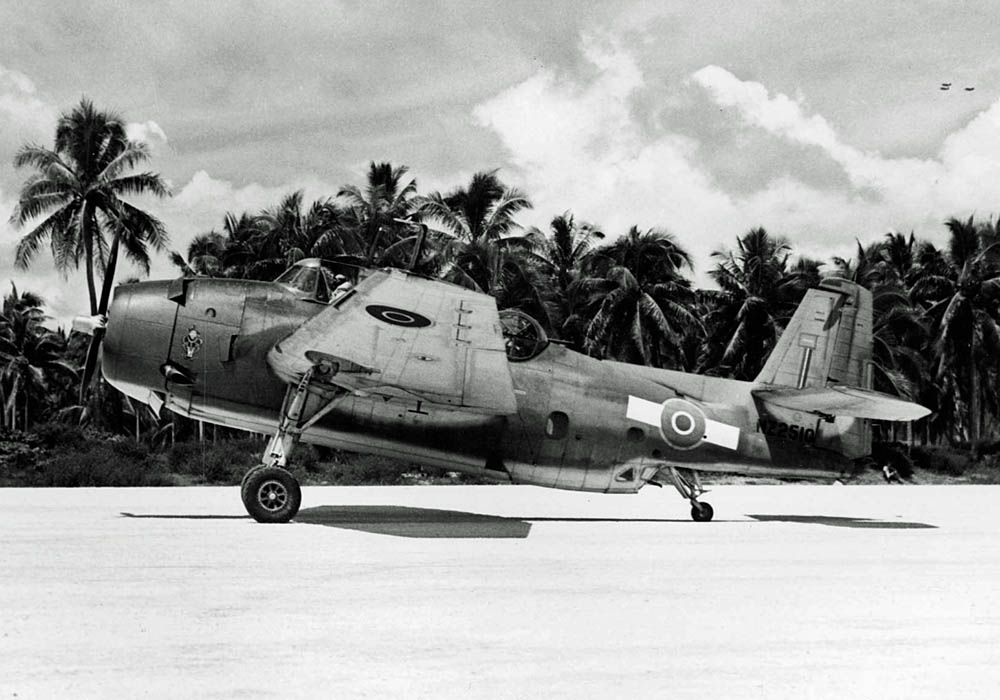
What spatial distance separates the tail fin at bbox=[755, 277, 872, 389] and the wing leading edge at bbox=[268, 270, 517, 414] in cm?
552

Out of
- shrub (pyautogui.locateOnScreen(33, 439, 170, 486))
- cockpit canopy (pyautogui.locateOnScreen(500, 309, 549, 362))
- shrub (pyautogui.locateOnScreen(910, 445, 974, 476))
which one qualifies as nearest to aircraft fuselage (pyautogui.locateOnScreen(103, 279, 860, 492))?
cockpit canopy (pyautogui.locateOnScreen(500, 309, 549, 362))

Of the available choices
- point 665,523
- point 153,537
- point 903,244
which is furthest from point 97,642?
point 903,244

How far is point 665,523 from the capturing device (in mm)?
15492

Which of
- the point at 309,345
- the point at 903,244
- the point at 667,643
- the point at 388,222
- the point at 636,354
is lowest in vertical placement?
the point at 667,643

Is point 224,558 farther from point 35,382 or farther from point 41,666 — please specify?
point 35,382

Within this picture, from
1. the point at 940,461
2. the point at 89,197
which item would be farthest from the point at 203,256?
the point at 940,461

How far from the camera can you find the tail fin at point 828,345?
15.9m

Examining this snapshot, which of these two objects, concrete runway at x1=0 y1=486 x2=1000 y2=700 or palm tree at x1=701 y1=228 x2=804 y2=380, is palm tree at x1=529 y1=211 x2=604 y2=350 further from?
concrete runway at x1=0 y1=486 x2=1000 y2=700

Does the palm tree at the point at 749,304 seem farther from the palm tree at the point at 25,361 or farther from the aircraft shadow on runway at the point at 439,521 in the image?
the palm tree at the point at 25,361

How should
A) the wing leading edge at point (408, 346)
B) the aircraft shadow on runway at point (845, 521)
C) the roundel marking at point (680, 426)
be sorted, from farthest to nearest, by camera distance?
the aircraft shadow on runway at point (845, 521)
the roundel marking at point (680, 426)
the wing leading edge at point (408, 346)

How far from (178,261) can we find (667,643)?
53.9m

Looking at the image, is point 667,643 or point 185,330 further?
point 185,330

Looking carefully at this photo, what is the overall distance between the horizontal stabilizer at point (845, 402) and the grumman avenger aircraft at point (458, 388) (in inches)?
1.2

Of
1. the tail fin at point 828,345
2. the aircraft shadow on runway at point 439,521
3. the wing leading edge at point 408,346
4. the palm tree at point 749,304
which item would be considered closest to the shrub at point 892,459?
the palm tree at point 749,304
